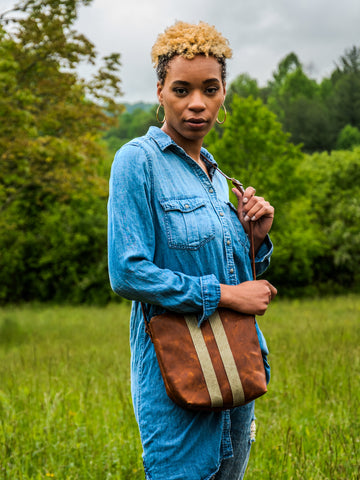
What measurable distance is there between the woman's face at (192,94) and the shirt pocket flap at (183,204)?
0.75 feet

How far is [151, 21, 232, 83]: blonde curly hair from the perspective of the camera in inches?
61.5

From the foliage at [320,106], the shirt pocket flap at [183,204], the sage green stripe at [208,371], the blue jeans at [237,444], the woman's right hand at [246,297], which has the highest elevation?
the foliage at [320,106]

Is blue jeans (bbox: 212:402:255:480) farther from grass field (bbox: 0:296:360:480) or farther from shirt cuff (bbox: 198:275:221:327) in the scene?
grass field (bbox: 0:296:360:480)

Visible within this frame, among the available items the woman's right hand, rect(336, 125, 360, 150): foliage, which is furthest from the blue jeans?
rect(336, 125, 360, 150): foliage

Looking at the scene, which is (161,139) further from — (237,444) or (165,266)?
(237,444)

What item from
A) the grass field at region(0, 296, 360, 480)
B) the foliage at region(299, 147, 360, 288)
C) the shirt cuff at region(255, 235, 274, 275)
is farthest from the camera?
the foliage at region(299, 147, 360, 288)

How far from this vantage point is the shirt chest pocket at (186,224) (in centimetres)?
155

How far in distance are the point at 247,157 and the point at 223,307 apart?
21.8 m

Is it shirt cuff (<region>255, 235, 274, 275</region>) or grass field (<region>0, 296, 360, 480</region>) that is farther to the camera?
grass field (<region>0, 296, 360, 480</region>)

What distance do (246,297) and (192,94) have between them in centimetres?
66

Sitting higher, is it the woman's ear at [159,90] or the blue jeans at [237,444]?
the woman's ear at [159,90]

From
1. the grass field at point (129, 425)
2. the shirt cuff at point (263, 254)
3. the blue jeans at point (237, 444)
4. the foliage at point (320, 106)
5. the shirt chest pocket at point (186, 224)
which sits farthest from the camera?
the foliage at point (320, 106)

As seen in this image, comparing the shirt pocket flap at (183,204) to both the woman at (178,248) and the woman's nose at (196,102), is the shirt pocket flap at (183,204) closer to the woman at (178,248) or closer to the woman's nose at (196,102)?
the woman at (178,248)

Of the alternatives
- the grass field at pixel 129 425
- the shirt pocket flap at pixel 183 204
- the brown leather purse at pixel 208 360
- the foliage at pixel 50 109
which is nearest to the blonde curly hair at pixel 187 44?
the shirt pocket flap at pixel 183 204
